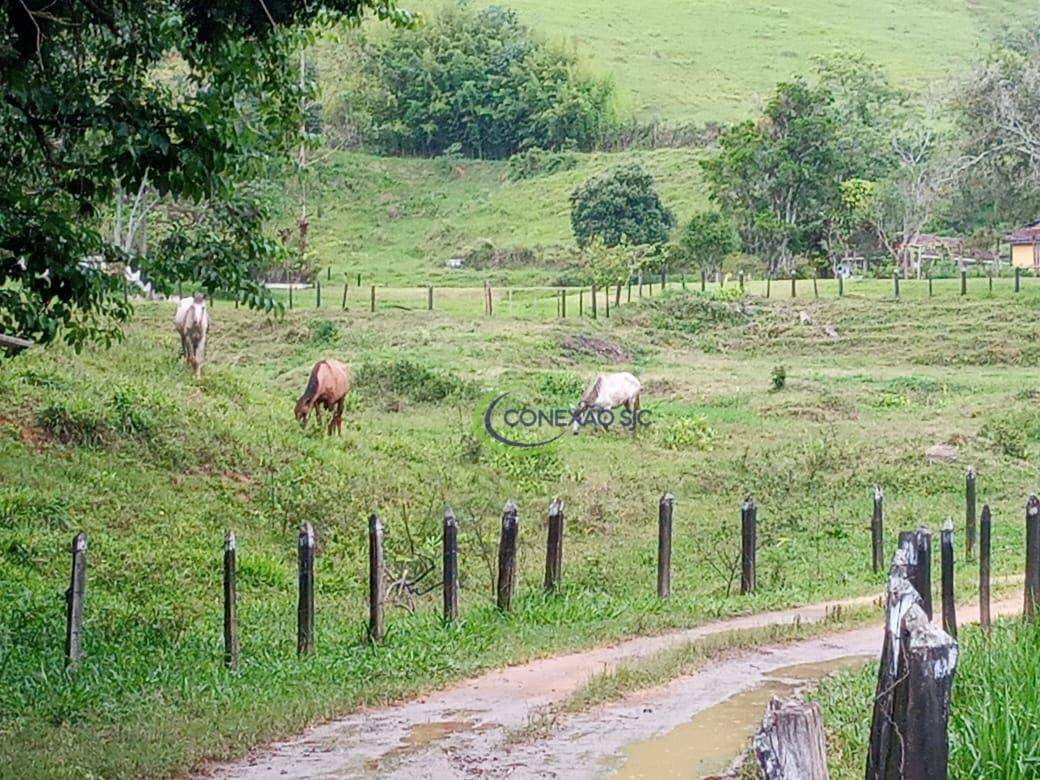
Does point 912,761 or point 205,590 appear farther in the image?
point 205,590

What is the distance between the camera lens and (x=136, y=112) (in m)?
9.89

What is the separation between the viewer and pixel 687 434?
25297mm

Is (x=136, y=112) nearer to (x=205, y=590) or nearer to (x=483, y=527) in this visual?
(x=205, y=590)

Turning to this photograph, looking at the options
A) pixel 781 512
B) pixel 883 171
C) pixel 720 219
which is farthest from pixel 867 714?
pixel 883 171

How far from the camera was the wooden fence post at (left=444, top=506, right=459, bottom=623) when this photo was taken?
11.6 m

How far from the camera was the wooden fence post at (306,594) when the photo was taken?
34.9ft

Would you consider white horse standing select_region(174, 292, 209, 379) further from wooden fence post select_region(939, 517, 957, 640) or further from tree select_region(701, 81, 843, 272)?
tree select_region(701, 81, 843, 272)

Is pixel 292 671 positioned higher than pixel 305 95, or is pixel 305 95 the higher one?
pixel 305 95

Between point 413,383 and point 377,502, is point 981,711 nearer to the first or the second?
point 377,502

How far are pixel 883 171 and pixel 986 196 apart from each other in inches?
194

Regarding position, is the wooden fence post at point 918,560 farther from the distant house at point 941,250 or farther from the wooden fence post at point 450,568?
the distant house at point 941,250

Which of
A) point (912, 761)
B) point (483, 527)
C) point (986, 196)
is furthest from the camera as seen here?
point (986, 196)

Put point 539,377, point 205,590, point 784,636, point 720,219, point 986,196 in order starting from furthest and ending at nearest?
point 986,196
point 720,219
point 539,377
point 205,590
point 784,636

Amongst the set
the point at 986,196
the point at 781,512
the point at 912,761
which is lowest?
the point at 781,512
